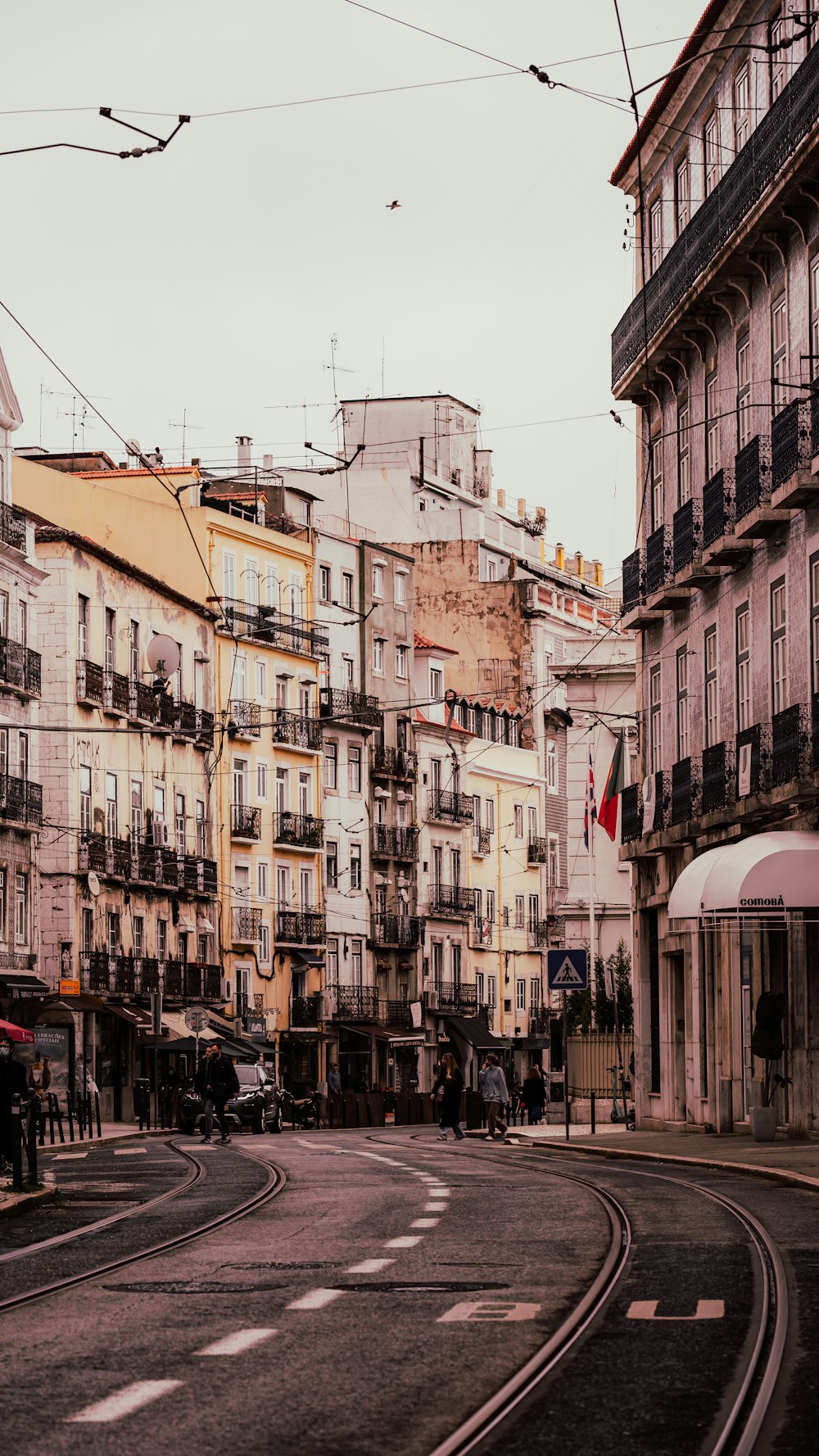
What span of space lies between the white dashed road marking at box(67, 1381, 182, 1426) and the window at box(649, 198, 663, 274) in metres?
37.8

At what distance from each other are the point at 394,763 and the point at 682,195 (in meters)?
48.8

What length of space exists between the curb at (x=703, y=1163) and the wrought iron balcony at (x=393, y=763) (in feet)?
169

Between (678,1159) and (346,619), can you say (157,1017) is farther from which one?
(346,619)

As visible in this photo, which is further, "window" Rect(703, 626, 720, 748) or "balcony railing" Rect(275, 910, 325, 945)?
"balcony railing" Rect(275, 910, 325, 945)

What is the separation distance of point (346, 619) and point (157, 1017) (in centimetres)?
3989

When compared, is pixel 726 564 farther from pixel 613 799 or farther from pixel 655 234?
pixel 613 799

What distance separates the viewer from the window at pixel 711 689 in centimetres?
4162

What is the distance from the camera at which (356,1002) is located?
87.3 meters

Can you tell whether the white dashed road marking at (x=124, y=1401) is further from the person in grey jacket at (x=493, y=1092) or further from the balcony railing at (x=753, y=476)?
the person in grey jacket at (x=493, y=1092)

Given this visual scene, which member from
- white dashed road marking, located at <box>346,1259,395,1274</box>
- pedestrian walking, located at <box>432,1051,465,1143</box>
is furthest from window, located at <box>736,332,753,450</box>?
white dashed road marking, located at <box>346,1259,395,1274</box>

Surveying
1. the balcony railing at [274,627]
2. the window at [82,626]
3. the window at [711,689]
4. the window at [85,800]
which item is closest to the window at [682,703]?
the window at [711,689]

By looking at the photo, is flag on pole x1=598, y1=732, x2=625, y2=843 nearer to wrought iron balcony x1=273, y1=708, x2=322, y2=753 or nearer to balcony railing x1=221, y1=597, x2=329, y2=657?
balcony railing x1=221, y1=597, x2=329, y2=657

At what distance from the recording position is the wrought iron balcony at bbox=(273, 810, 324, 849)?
273 ft

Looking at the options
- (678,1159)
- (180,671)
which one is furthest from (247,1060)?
(678,1159)
